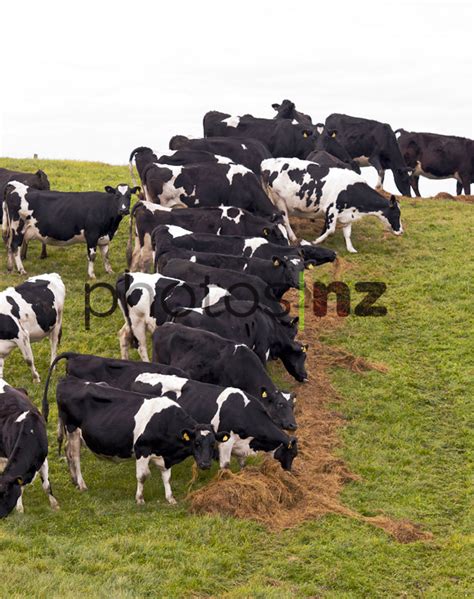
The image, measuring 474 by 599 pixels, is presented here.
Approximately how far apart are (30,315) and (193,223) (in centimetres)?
558

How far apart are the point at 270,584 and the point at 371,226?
1683 cm

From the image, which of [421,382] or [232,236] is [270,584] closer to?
[421,382]

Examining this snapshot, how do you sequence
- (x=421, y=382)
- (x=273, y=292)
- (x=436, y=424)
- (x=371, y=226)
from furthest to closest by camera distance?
(x=371, y=226) < (x=273, y=292) < (x=421, y=382) < (x=436, y=424)

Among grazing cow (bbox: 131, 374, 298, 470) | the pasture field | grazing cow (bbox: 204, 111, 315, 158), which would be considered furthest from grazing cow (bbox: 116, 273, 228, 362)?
grazing cow (bbox: 204, 111, 315, 158)

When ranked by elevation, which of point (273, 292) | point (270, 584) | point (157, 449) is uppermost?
point (273, 292)

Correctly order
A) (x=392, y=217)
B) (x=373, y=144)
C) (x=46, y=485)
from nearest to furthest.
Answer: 1. (x=46, y=485)
2. (x=392, y=217)
3. (x=373, y=144)

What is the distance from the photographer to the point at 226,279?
61.3ft

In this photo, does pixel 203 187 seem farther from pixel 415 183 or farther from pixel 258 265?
pixel 415 183

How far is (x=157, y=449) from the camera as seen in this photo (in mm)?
13266

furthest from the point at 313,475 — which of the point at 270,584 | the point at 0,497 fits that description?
the point at 0,497

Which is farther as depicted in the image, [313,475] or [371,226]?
[371,226]

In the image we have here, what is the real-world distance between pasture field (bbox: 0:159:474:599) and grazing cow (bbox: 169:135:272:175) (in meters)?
6.54

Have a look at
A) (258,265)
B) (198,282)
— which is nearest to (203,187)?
(258,265)

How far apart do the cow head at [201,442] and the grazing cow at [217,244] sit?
7.28 metres
